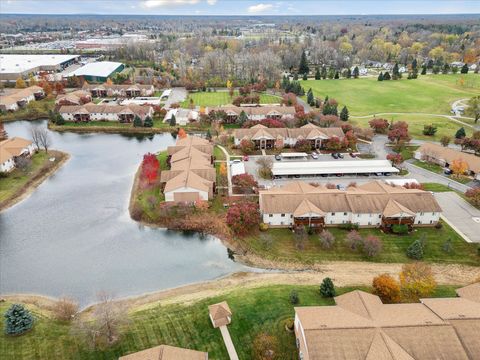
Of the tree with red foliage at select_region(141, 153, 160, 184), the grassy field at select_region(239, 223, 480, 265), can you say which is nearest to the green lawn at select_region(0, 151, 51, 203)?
the tree with red foliage at select_region(141, 153, 160, 184)

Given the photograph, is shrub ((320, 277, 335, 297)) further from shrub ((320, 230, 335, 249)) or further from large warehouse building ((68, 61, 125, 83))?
large warehouse building ((68, 61, 125, 83))

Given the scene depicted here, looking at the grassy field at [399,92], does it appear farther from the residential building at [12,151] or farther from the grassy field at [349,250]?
Result: the residential building at [12,151]

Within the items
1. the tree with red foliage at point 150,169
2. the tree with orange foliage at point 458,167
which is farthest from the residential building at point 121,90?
the tree with orange foliage at point 458,167

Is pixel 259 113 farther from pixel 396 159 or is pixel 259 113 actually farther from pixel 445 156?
pixel 445 156

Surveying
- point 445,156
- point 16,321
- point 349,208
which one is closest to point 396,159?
point 445,156

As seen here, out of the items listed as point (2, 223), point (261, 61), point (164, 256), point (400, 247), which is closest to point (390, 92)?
point (261, 61)

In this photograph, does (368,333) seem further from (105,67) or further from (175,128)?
(105,67)
